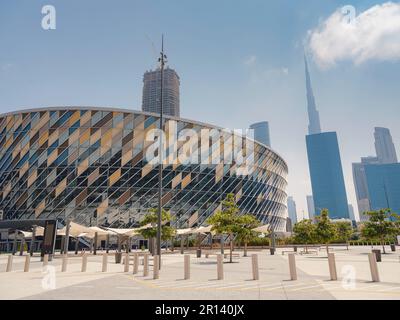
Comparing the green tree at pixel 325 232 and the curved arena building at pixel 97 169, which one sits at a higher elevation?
the curved arena building at pixel 97 169

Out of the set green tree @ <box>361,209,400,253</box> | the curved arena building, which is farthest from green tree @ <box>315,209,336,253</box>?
the curved arena building

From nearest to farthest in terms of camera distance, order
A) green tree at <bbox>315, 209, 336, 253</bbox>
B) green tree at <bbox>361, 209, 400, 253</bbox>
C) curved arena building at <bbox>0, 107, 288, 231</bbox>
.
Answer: green tree at <bbox>315, 209, 336, 253</bbox>
green tree at <bbox>361, 209, 400, 253</bbox>
curved arena building at <bbox>0, 107, 288, 231</bbox>

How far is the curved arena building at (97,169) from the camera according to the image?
164ft

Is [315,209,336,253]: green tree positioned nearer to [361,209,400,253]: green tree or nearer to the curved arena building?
[361,209,400,253]: green tree

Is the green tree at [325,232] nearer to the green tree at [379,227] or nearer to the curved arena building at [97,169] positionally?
the green tree at [379,227]

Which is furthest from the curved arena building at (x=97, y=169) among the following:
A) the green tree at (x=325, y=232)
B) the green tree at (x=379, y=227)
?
the green tree at (x=379, y=227)

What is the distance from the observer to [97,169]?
166 ft

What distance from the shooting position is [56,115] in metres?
52.8

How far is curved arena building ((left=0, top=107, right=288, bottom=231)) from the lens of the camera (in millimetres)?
49906

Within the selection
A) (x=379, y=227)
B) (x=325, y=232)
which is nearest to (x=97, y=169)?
(x=325, y=232)

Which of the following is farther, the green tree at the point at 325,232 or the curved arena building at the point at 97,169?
the curved arena building at the point at 97,169

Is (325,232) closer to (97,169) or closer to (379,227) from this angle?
(379,227)
